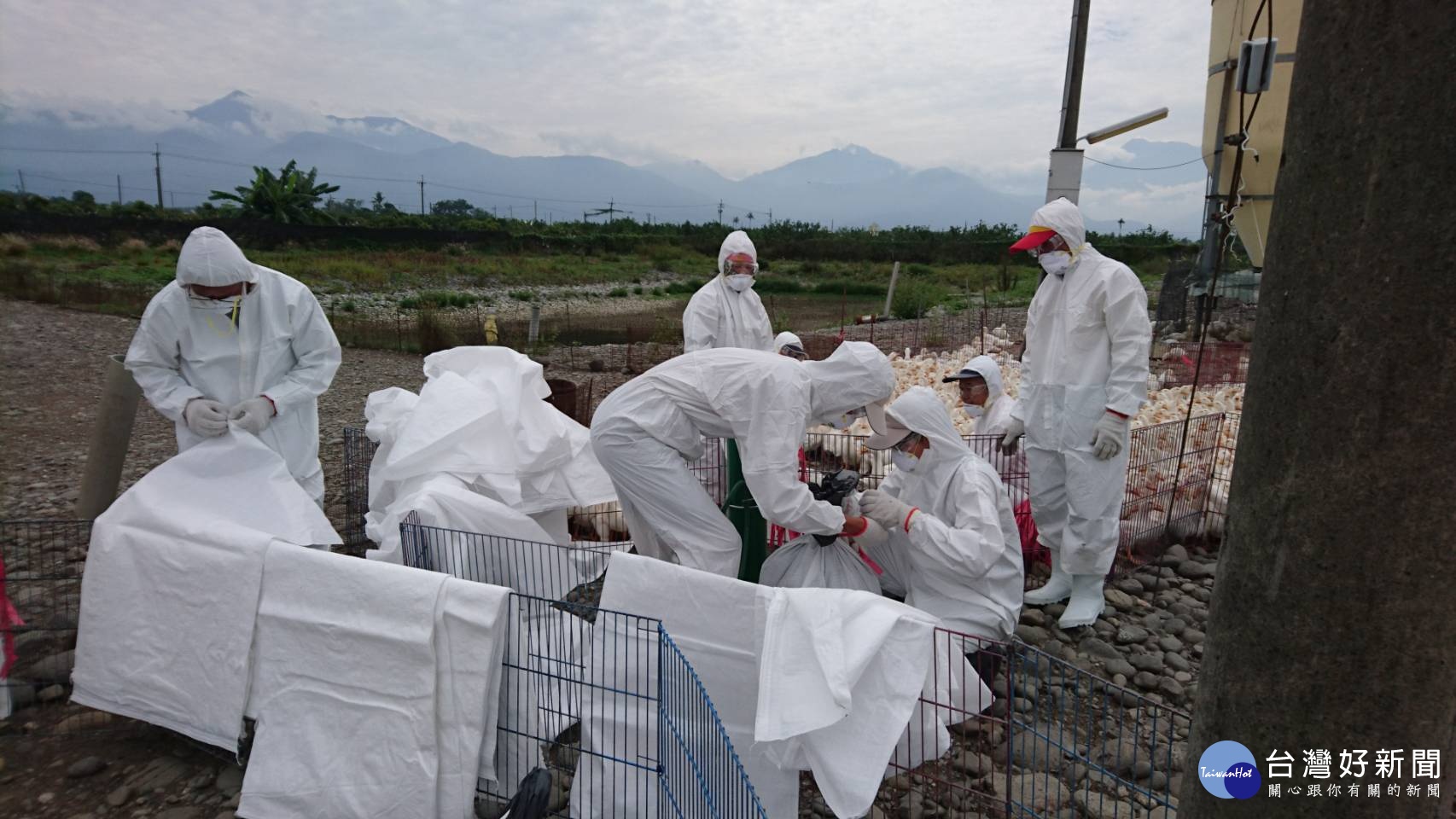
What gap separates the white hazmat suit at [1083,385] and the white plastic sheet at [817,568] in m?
1.37

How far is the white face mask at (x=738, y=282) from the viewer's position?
6.62 metres

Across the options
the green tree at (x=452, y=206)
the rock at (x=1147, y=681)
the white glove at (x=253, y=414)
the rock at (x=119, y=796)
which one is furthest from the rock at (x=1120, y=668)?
the green tree at (x=452, y=206)

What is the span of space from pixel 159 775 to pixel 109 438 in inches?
94.7

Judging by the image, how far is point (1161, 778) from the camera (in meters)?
3.29

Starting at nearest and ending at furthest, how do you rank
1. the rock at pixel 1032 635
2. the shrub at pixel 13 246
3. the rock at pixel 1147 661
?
the rock at pixel 1147 661 → the rock at pixel 1032 635 → the shrub at pixel 13 246

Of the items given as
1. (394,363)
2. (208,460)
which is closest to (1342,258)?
(208,460)

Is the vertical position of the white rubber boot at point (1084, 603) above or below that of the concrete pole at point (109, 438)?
below

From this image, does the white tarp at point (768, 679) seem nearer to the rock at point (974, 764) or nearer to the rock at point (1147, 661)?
the rock at point (974, 764)

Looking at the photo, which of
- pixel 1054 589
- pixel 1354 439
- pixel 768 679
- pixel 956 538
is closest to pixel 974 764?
pixel 956 538

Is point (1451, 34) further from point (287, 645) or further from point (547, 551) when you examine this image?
point (547, 551)

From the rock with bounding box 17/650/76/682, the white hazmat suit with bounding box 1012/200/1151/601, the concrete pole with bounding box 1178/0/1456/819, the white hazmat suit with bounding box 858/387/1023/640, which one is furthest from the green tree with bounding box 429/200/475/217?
the concrete pole with bounding box 1178/0/1456/819

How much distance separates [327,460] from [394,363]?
5.68 metres

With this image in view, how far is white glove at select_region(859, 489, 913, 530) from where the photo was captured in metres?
3.73

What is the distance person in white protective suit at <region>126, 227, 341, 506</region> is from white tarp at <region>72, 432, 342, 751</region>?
76 centimetres
